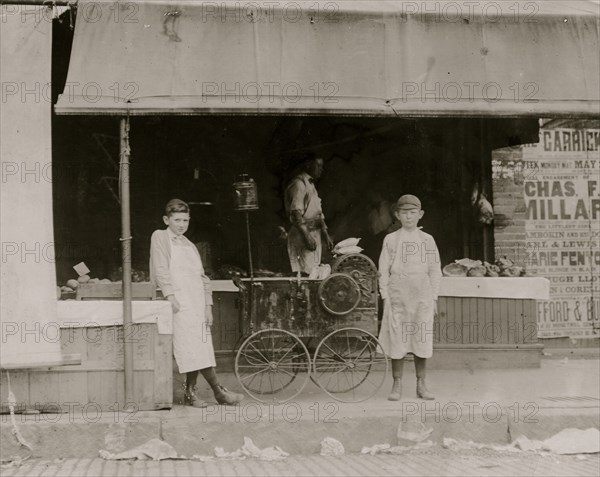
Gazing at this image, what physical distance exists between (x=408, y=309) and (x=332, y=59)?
2427 millimetres

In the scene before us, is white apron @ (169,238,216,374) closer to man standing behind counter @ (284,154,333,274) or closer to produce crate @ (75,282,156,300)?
produce crate @ (75,282,156,300)

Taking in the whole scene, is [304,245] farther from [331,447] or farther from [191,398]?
[331,447]

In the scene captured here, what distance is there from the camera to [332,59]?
→ 8.36 meters

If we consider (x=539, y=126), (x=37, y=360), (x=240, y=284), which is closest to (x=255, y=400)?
(x=240, y=284)

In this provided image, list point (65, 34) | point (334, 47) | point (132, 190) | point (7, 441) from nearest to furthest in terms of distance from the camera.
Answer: point (7, 441) → point (334, 47) → point (65, 34) → point (132, 190)

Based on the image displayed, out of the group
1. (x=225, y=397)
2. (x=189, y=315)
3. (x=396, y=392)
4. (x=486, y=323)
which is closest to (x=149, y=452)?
(x=225, y=397)

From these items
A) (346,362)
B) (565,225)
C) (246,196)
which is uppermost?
(246,196)

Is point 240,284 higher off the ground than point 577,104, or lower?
lower

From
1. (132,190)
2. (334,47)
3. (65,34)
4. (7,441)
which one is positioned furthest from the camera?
(132,190)

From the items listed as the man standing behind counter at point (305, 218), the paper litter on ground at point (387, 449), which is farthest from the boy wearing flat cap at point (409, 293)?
the man standing behind counter at point (305, 218)

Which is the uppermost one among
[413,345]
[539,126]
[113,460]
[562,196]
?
[539,126]

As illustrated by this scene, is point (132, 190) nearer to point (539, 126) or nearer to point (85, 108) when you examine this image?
point (85, 108)

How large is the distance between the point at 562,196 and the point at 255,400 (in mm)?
6117

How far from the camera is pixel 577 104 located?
855 centimetres
